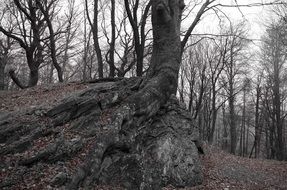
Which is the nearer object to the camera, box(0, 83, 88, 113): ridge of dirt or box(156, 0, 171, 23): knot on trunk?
box(0, 83, 88, 113): ridge of dirt

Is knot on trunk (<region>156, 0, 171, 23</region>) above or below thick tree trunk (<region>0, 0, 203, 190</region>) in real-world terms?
above

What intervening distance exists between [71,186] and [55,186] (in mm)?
284

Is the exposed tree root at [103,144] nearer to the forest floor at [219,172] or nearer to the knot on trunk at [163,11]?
the forest floor at [219,172]

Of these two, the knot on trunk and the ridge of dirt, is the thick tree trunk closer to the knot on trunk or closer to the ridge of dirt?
the knot on trunk

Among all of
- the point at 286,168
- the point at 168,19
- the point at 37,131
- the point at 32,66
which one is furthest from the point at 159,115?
the point at 32,66

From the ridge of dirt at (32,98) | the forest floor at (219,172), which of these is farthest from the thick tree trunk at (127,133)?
the ridge of dirt at (32,98)

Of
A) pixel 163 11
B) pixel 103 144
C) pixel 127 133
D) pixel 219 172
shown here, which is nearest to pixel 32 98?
pixel 127 133

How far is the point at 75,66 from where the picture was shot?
113ft

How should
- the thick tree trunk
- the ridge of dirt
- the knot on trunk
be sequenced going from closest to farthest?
the thick tree trunk
the ridge of dirt
the knot on trunk

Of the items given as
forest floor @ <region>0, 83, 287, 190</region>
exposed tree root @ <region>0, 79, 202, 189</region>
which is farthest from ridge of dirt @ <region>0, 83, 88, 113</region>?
exposed tree root @ <region>0, 79, 202, 189</region>

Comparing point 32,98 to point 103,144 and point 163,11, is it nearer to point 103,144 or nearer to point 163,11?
point 103,144

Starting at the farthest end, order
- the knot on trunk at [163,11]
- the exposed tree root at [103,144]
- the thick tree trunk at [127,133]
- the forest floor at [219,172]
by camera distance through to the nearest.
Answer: the knot on trunk at [163,11]
the forest floor at [219,172]
the thick tree trunk at [127,133]
the exposed tree root at [103,144]

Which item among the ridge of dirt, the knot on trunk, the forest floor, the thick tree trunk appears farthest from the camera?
the knot on trunk

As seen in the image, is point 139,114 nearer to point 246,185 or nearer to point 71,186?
point 71,186
